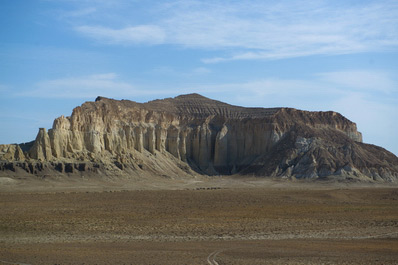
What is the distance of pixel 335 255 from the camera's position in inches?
965

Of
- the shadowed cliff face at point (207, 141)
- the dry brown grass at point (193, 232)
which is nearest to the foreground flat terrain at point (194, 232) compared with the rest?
the dry brown grass at point (193, 232)

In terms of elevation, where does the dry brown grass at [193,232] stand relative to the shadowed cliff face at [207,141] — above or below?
below

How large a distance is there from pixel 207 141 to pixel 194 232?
8173 cm

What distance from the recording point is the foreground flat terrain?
950 inches

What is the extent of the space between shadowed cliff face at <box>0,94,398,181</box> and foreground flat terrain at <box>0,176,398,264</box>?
36.8 m

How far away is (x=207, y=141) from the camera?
11325 cm

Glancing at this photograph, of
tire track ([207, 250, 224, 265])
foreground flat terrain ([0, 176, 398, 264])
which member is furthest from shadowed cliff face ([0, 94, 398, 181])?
tire track ([207, 250, 224, 265])

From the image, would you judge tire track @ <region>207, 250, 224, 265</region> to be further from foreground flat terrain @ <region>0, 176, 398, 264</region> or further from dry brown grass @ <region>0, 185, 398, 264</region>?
dry brown grass @ <region>0, 185, 398, 264</region>

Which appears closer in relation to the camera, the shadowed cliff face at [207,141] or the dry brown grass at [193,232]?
the dry brown grass at [193,232]

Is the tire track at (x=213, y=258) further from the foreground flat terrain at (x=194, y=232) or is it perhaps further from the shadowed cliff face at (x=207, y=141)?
the shadowed cliff face at (x=207, y=141)

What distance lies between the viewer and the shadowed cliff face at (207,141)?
87750mm

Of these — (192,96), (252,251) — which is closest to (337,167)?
(192,96)

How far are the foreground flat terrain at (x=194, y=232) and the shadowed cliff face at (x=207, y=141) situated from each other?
36.8 metres

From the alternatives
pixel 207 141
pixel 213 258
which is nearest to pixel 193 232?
pixel 213 258
